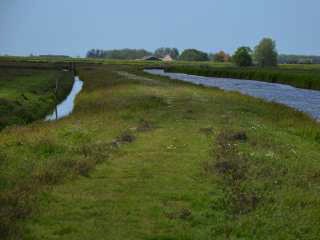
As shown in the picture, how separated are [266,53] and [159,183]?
176 metres

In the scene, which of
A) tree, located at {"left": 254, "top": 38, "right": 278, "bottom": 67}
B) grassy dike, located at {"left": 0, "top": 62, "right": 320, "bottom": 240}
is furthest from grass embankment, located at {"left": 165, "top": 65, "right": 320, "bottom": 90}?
tree, located at {"left": 254, "top": 38, "right": 278, "bottom": 67}

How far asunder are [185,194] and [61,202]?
2.48 meters

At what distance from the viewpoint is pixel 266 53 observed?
601 feet

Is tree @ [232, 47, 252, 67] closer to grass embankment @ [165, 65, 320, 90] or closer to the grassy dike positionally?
grass embankment @ [165, 65, 320, 90]

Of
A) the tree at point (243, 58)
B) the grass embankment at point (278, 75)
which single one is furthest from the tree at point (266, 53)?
the grass embankment at point (278, 75)

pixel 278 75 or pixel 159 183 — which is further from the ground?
pixel 159 183

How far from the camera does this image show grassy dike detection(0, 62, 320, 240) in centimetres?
923

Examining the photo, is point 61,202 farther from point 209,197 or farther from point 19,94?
point 19,94

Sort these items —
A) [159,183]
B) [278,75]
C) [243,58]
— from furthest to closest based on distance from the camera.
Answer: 1. [243,58]
2. [278,75]
3. [159,183]

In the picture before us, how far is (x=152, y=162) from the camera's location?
14648 mm

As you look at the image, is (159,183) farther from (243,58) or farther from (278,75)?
(243,58)

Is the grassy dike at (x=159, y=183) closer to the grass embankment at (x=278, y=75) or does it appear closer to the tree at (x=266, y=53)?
the grass embankment at (x=278, y=75)

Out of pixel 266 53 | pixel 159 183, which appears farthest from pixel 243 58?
pixel 159 183

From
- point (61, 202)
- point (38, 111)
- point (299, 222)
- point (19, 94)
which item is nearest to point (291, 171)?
point (299, 222)
